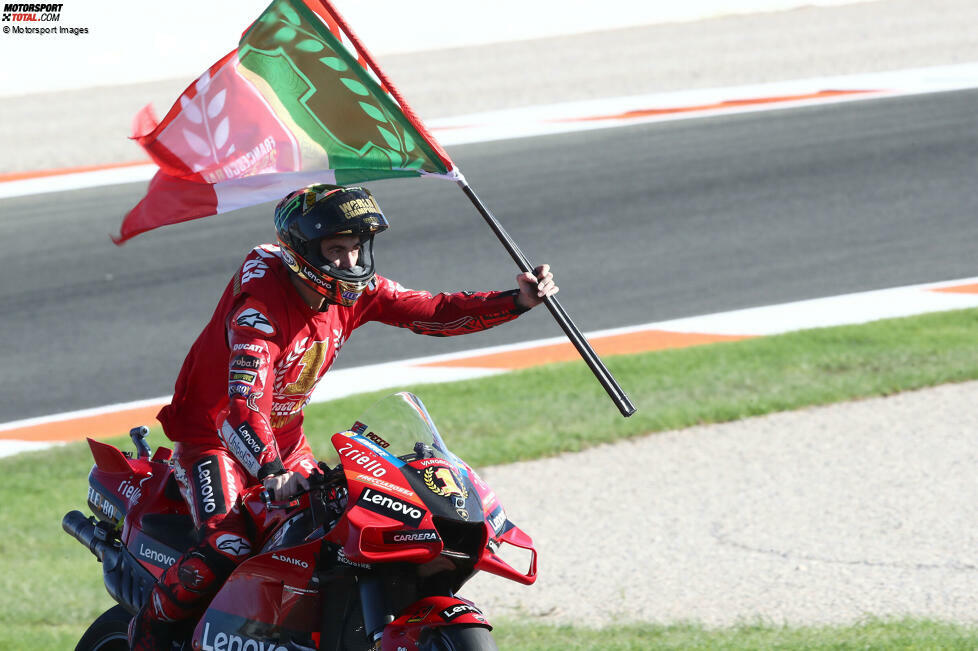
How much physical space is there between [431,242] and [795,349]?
4.21 meters

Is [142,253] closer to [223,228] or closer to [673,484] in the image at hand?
[223,228]

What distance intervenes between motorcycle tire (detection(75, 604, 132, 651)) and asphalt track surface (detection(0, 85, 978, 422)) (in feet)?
14.7

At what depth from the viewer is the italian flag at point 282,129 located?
511 cm

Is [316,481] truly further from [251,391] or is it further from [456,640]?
[456,640]

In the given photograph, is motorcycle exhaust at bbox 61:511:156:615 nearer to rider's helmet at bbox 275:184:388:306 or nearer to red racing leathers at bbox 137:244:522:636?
red racing leathers at bbox 137:244:522:636

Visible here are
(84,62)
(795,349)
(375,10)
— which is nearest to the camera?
(795,349)

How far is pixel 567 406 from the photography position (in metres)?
8.65

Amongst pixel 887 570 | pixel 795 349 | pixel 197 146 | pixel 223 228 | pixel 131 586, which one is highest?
pixel 197 146

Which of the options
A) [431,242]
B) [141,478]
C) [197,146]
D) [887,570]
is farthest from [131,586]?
[431,242]

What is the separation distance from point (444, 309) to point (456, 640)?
66.0 inches

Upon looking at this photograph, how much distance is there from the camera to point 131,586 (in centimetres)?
494

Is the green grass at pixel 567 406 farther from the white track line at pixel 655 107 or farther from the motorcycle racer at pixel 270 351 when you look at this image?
the white track line at pixel 655 107

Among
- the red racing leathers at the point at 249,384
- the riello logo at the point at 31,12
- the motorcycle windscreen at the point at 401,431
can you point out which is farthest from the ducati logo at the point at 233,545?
the riello logo at the point at 31,12

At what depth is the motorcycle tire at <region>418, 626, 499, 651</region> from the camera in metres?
3.76
